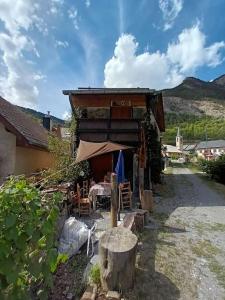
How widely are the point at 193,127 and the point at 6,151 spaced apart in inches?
4134

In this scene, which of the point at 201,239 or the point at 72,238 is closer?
the point at 72,238

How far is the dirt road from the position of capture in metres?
4.93

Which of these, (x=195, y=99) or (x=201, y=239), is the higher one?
(x=195, y=99)

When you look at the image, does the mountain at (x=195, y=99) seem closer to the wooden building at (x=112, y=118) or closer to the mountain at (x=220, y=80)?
the mountain at (x=220, y=80)

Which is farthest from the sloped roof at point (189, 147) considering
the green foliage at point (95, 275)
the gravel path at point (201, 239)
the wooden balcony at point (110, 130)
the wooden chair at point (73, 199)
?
the green foliage at point (95, 275)

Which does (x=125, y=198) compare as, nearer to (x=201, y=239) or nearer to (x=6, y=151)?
(x=201, y=239)

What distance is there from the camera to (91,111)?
15.8 meters

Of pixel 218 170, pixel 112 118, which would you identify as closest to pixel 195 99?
pixel 218 170

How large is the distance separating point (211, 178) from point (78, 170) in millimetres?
15301

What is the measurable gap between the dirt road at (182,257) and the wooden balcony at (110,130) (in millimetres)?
4589

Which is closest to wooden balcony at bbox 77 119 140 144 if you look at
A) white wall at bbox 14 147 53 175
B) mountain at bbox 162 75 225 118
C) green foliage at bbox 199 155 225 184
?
white wall at bbox 14 147 53 175

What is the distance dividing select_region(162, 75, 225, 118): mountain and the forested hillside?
3.32m

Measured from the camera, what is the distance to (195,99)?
131m

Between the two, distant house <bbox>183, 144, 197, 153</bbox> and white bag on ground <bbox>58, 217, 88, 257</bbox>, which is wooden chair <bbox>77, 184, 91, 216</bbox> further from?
distant house <bbox>183, 144, 197, 153</bbox>
